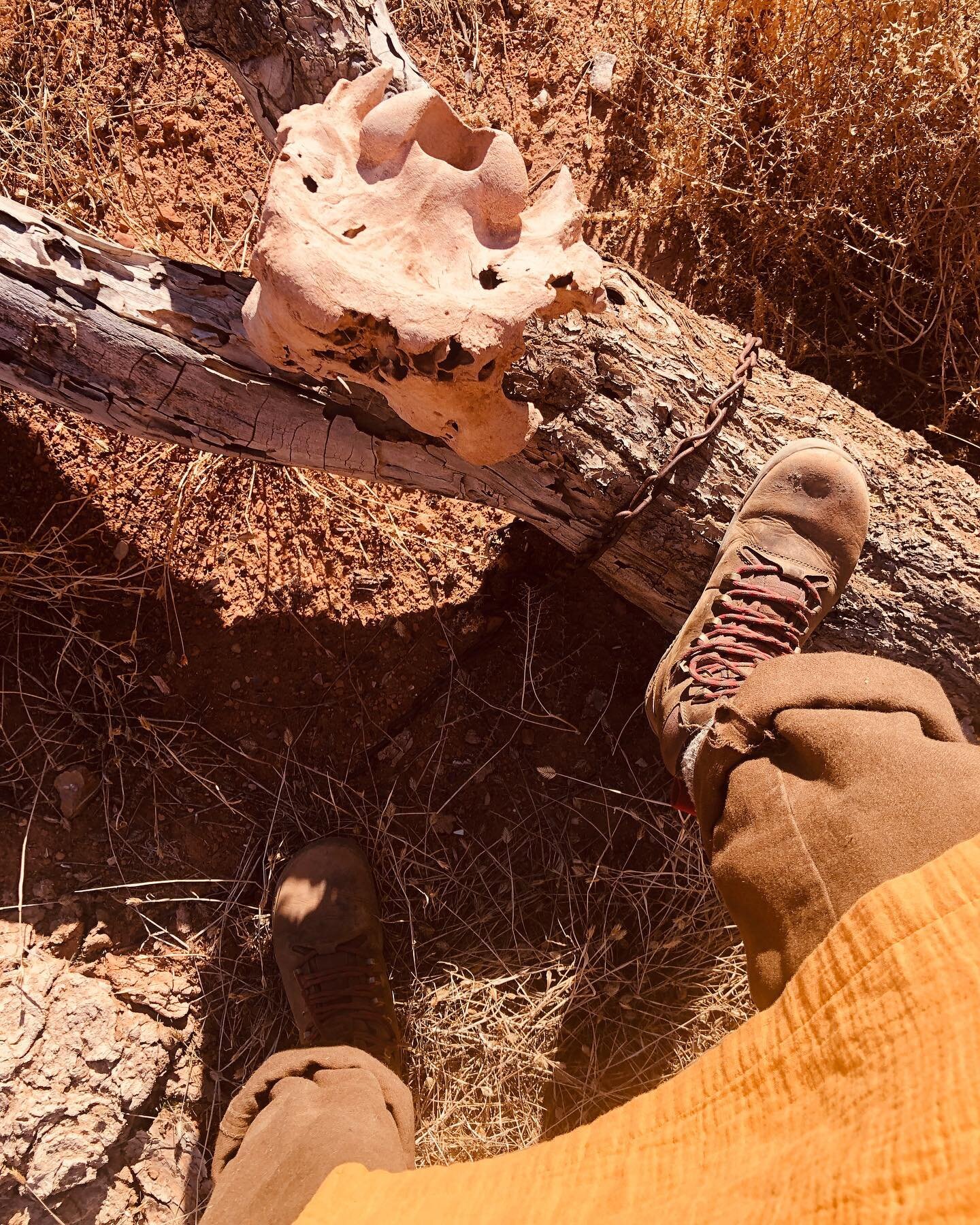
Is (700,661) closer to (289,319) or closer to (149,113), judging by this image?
(289,319)

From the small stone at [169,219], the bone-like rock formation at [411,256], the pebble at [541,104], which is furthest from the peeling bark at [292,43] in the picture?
the pebble at [541,104]

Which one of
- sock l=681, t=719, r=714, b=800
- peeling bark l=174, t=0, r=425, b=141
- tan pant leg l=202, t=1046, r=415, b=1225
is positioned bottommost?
tan pant leg l=202, t=1046, r=415, b=1225

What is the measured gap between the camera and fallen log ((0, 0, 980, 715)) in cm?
179

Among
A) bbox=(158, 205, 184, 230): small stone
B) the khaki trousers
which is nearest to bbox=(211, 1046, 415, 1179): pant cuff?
the khaki trousers

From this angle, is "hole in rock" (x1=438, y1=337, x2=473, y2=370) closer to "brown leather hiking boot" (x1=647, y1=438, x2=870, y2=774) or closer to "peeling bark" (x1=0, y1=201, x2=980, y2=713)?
"peeling bark" (x1=0, y1=201, x2=980, y2=713)

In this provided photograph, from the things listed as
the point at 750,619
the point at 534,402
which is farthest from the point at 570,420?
the point at 750,619

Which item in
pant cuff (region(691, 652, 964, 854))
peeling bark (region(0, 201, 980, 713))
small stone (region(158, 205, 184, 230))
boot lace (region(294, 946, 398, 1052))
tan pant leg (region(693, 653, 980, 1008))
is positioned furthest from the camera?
small stone (region(158, 205, 184, 230))

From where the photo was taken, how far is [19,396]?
2541 mm

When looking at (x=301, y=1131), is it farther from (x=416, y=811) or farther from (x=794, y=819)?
(x=794, y=819)

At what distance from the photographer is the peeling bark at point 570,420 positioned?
178 centimetres

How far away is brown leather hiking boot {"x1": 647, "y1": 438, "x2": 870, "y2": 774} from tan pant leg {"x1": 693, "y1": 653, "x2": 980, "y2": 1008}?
25cm

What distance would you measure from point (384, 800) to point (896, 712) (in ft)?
4.95

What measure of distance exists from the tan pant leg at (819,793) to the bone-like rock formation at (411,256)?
30.7 inches

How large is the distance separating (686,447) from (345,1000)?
1.77 metres
